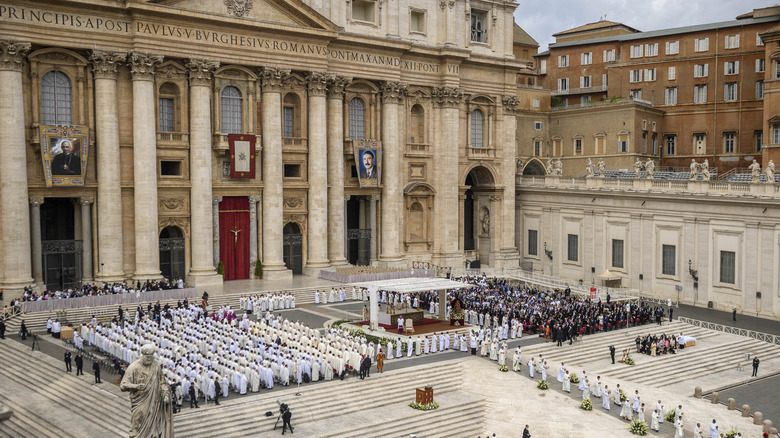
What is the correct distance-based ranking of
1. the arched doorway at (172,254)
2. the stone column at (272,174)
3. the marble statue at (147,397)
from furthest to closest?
the stone column at (272,174) → the arched doorway at (172,254) → the marble statue at (147,397)

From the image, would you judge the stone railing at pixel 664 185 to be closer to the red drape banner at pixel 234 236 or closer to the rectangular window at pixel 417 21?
the rectangular window at pixel 417 21

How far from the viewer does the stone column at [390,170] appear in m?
54.7

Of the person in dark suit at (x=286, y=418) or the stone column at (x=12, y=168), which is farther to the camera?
the stone column at (x=12, y=168)

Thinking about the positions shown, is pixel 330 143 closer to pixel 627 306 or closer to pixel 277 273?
pixel 277 273

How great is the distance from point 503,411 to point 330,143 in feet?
93.9

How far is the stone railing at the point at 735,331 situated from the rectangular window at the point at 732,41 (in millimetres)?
31541

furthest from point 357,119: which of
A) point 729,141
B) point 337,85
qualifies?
point 729,141

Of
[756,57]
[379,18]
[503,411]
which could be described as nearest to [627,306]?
[503,411]

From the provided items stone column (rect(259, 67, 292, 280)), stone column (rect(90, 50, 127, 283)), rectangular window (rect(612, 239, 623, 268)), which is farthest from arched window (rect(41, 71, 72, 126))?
rectangular window (rect(612, 239, 623, 268))

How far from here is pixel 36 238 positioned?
42344mm

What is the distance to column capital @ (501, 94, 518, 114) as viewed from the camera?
200 ft

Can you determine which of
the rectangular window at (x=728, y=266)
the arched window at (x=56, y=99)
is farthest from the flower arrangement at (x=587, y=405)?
the arched window at (x=56, y=99)

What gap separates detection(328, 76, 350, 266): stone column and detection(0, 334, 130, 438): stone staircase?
24.7 m

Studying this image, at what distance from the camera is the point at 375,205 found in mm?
55625
